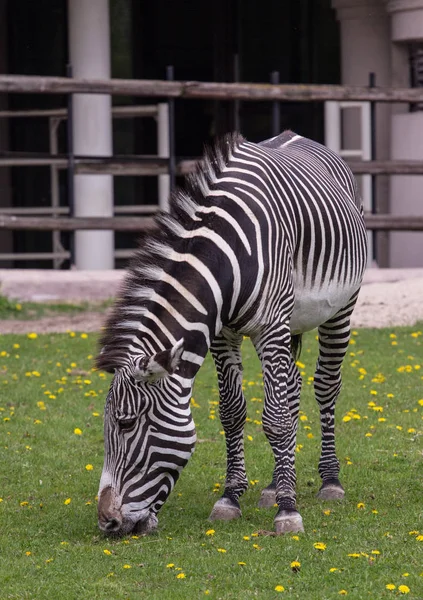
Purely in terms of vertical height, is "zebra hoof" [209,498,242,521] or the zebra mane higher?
the zebra mane

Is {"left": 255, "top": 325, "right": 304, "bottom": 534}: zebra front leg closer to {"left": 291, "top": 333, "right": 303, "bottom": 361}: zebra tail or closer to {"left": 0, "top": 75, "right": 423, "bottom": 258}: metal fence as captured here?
{"left": 291, "top": 333, "right": 303, "bottom": 361}: zebra tail

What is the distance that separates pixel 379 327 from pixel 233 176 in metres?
6.61

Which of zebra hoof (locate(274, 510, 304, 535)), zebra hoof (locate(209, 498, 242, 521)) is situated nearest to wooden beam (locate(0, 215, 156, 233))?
zebra hoof (locate(209, 498, 242, 521))

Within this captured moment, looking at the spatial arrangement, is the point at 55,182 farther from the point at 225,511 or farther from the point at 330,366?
the point at 225,511

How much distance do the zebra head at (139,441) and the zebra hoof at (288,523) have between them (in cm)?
58

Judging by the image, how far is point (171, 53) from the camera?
53.1 feet

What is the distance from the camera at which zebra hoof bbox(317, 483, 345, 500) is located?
6215 mm

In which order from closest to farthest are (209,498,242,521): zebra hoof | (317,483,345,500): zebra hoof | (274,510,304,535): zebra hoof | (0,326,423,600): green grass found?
(0,326,423,600): green grass < (274,510,304,535): zebra hoof < (209,498,242,521): zebra hoof < (317,483,345,500): zebra hoof

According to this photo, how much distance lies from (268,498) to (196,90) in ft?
23.2

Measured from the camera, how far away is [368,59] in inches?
590

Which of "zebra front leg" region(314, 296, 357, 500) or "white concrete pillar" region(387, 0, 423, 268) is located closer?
"zebra front leg" region(314, 296, 357, 500)

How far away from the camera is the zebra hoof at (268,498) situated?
608cm

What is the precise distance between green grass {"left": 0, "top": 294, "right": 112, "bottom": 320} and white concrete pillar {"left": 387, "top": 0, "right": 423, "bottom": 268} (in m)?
4.42

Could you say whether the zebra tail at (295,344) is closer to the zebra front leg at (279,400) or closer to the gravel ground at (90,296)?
the zebra front leg at (279,400)
